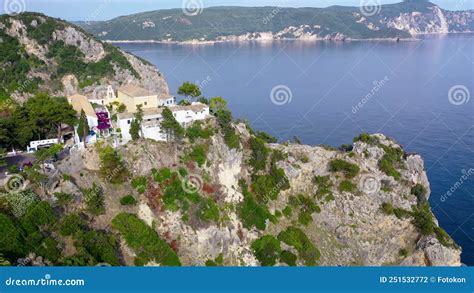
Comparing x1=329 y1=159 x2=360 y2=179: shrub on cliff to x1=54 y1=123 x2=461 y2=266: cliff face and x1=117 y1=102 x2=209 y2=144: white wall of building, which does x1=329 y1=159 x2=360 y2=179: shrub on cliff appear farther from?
x1=117 y1=102 x2=209 y2=144: white wall of building

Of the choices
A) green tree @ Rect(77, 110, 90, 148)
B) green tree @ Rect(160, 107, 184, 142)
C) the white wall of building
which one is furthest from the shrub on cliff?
green tree @ Rect(77, 110, 90, 148)

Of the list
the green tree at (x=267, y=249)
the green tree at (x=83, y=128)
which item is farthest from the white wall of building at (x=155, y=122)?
the green tree at (x=267, y=249)

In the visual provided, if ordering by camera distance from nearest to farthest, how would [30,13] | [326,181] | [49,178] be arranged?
[49,178], [326,181], [30,13]

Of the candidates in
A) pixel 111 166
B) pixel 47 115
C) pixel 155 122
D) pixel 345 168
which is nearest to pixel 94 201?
pixel 111 166

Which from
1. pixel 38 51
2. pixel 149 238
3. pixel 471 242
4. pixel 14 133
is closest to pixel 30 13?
pixel 38 51

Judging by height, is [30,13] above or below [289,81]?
above

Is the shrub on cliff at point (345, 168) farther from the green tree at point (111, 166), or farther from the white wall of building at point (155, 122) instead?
the green tree at point (111, 166)

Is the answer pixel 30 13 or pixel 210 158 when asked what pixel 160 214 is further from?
pixel 30 13

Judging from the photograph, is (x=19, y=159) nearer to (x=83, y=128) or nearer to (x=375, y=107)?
(x=83, y=128)
